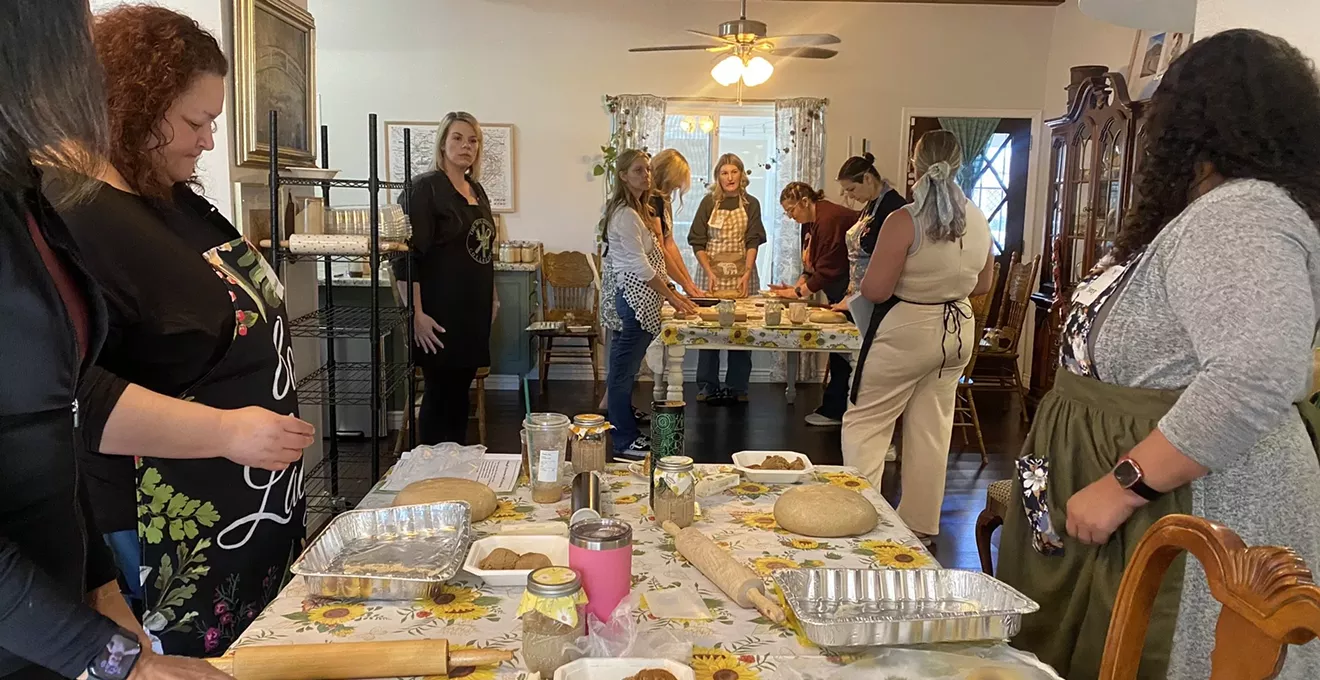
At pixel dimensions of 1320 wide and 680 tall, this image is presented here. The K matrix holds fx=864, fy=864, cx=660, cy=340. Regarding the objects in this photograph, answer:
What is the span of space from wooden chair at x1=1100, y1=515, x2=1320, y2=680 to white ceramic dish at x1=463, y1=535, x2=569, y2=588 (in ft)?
2.40

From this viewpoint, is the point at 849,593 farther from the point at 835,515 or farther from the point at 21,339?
the point at 21,339

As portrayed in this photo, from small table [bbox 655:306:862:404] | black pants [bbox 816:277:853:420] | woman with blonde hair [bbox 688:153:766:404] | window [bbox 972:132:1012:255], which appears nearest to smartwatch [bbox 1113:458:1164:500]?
small table [bbox 655:306:862:404]

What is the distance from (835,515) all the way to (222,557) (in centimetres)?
98

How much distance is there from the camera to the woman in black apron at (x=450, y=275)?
3.05 meters

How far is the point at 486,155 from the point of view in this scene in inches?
232

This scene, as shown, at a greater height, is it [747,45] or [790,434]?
[747,45]

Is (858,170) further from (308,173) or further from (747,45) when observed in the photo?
(308,173)

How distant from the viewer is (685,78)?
19.4 ft

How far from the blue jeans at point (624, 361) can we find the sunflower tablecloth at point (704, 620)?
2381 mm

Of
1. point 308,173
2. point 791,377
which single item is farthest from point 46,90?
point 791,377

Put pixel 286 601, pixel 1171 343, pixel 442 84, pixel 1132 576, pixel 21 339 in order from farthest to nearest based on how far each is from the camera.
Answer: pixel 442 84, pixel 1171 343, pixel 286 601, pixel 1132 576, pixel 21 339

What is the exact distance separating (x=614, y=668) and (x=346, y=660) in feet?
0.94

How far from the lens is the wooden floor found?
3.47 metres

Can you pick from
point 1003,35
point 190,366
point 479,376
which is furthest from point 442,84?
point 190,366
